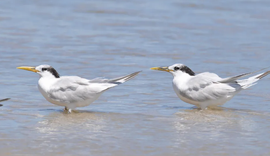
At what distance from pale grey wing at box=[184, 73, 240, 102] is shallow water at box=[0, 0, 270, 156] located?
0.62ft

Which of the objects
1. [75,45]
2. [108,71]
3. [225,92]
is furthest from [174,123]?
[75,45]

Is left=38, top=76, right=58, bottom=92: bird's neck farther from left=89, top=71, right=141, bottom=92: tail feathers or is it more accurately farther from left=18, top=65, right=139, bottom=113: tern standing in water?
left=89, top=71, right=141, bottom=92: tail feathers

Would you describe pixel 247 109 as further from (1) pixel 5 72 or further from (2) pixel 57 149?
(1) pixel 5 72

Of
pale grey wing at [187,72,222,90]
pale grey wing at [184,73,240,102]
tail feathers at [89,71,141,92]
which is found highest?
tail feathers at [89,71,141,92]

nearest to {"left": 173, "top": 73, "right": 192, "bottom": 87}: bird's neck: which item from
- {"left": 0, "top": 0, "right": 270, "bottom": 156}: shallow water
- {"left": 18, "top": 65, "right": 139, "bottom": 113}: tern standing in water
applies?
{"left": 0, "top": 0, "right": 270, "bottom": 156}: shallow water

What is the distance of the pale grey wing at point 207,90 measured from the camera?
7.66m

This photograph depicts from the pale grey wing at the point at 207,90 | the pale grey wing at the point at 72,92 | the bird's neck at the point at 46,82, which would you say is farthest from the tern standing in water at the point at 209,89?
the bird's neck at the point at 46,82

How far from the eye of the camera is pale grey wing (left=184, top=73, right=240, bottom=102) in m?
7.66

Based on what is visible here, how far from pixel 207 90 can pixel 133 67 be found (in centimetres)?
256

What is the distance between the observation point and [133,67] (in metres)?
10.1

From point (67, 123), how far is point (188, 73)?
1.98m

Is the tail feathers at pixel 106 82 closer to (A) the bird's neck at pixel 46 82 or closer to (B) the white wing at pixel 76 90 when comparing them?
(B) the white wing at pixel 76 90

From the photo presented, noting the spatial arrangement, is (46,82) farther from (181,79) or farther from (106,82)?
(181,79)

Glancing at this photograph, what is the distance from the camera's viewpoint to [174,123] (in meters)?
6.85
